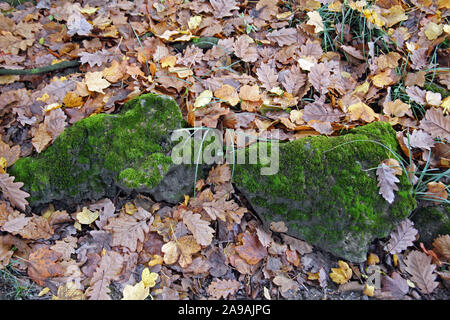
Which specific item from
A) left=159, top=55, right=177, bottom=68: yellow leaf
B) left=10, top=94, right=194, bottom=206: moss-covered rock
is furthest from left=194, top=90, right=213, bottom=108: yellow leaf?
left=159, top=55, right=177, bottom=68: yellow leaf

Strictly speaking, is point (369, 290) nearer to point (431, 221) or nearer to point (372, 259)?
point (372, 259)

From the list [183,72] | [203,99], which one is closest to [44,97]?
[183,72]

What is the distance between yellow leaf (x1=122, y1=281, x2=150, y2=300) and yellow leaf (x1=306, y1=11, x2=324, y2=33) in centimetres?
304

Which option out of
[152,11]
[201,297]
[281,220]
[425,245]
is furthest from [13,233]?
[425,245]

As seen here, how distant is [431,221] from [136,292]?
238 centimetres

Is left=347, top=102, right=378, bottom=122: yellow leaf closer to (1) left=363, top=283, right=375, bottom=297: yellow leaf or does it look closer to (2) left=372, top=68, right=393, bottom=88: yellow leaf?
(2) left=372, top=68, right=393, bottom=88: yellow leaf

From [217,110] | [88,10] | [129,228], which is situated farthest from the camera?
[88,10]

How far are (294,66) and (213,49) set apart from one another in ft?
2.88

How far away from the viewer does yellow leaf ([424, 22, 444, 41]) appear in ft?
10.6

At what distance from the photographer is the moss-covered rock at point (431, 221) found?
2463 mm

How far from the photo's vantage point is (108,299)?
2.26m

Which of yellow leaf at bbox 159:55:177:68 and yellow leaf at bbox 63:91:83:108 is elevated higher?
yellow leaf at bbox 159:55:177:68

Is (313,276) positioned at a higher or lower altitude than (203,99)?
lower

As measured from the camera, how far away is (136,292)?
2.29m
